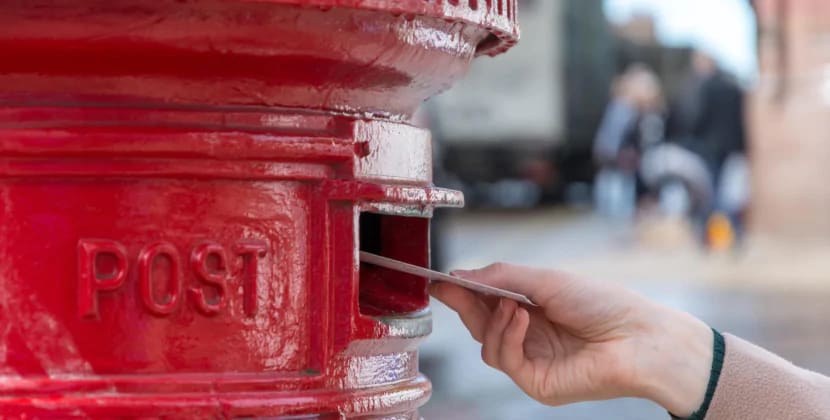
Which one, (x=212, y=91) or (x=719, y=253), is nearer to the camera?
(x=212, y=91)

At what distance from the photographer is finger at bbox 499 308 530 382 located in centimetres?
154

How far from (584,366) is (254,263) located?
1.79ft

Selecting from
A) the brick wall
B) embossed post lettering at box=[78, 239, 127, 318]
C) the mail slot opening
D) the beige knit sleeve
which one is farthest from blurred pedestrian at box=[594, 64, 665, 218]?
embossed post lettering at box=[78, 239, 127, 318]

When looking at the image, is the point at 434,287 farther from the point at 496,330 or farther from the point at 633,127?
the point at 633,127

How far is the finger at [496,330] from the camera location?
1.57 m

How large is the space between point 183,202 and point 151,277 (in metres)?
0.07

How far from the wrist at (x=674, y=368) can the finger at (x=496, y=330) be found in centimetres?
17

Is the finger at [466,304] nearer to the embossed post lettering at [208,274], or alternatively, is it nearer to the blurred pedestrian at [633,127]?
the embossed post lettering at [208,274]

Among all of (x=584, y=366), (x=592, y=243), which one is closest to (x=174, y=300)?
(x=584, y=366)

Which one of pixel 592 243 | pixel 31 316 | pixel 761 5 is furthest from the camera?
pixel 592 243

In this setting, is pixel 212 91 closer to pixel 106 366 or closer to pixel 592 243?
pixel 106 366

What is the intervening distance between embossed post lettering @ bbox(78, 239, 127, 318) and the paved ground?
2661mm

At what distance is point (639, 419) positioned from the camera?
3.84 m

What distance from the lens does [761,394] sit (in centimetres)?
155
